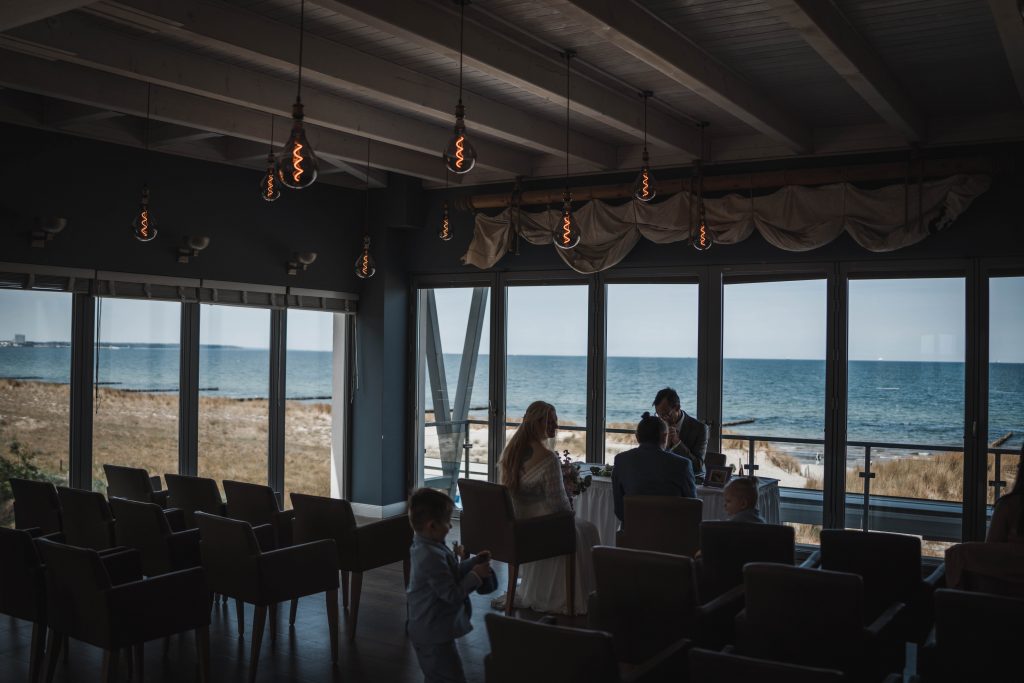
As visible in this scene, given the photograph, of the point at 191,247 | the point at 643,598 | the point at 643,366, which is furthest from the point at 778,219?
the point at 643,366

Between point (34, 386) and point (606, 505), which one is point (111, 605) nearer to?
point (606, 505)

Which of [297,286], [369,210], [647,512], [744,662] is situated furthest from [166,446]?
[744,662]

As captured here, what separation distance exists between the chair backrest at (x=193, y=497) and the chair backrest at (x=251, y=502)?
9cm

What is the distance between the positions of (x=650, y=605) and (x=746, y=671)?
126 centimetres

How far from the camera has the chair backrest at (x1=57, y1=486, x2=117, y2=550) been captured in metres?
5.25

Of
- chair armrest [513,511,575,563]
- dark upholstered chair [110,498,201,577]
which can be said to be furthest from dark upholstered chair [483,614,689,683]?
dark upholstered chair [110,498,201,577]

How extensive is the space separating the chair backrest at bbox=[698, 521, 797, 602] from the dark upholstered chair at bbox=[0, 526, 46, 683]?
3.28 metres

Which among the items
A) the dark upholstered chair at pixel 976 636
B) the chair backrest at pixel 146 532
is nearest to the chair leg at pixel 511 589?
the chair backrest at pixel 146 532

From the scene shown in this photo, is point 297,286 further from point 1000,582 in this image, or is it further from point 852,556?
point 1000,582

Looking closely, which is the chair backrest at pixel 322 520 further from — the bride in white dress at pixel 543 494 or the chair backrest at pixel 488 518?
the bride in white dress at pixel 543 494

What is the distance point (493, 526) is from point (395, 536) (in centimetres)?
63

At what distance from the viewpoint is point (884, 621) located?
11.8 feet

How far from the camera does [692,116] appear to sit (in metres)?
7.25

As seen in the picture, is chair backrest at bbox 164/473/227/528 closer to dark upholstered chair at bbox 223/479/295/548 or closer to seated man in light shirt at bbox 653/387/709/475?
dark upholstered chair at bbox 223/479/295/548
